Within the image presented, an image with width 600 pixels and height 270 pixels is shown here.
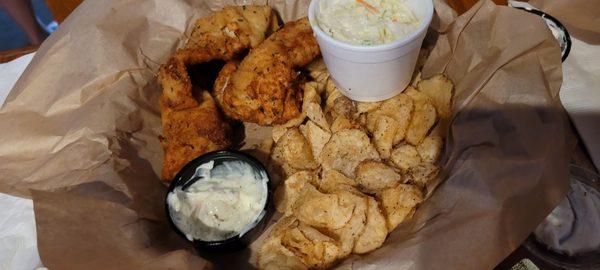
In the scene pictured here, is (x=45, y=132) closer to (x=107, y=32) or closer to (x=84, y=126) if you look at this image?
(x=84, y=126)

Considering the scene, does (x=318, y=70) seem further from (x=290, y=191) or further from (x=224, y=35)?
(x=290, y=191)

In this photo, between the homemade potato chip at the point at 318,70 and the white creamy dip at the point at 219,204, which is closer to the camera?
the white creamy dip at the point at 219,204

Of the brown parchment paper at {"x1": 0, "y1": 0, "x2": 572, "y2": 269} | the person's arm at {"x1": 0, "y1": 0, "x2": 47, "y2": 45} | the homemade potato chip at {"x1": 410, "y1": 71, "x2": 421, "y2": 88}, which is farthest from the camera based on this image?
the person's arm at {"x1": 0, "y1": 0, "x2": 47, "y2": 45}

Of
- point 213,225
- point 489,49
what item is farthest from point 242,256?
point 489,49

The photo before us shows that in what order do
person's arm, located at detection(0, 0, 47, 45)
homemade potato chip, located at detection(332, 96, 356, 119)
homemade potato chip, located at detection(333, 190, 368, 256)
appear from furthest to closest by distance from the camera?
person's arm, located at detection(0, 0, 47, 45) < homemade potato chip, located at detection(332, 96, 356, 119) < homemade potato chip, located at detection(333, 190, 368, 256)

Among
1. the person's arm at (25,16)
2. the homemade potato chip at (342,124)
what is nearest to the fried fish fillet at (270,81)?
the homemade potato chip at (342,124)

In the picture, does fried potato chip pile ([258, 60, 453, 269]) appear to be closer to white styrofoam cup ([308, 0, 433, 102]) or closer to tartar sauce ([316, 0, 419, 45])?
→ white styrofoam cup ([308, 0, 433, 102])

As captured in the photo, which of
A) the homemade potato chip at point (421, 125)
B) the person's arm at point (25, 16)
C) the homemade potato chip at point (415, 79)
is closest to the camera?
the homemade potato chip at point (421, 125)

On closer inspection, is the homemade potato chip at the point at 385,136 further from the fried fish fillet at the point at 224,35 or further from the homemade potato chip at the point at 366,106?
the fried fish fillet at the point at 224,35

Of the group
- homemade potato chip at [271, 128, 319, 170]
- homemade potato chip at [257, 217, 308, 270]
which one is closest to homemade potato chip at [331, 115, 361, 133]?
homemade potato chip at [271, 128, 319, 170]
